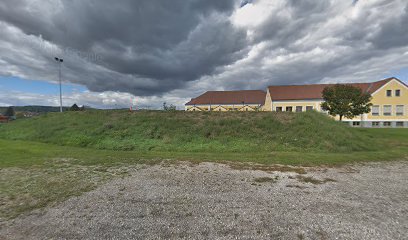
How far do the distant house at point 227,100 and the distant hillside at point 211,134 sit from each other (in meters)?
34.4

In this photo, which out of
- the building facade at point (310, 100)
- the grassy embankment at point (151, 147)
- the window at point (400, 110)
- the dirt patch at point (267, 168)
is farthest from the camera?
the building facade at point (310, 100)

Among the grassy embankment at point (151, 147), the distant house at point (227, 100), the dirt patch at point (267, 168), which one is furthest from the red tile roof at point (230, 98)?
the dirt patch at point (267, 168)

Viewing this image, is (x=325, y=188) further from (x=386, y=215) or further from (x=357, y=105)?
(x=357, y=105)

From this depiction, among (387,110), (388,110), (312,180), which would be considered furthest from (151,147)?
(388,110)

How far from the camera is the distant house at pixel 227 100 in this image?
172 ft

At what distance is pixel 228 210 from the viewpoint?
13.3 ft

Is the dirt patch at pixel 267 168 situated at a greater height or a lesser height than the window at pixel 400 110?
lesser

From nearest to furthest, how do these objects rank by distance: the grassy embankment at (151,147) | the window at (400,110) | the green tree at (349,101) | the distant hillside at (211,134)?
the grassy embankment at (151,147), the distant hillside at (211,134), the green tree at (349,101), the window at (400,110)

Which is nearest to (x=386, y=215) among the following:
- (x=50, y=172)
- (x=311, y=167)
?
(x=311, y=167)

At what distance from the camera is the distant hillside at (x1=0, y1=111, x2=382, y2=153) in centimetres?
1251

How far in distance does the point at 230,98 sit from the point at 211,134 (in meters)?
42.3

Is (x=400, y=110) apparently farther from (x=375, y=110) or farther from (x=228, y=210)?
(x=228, y=210)

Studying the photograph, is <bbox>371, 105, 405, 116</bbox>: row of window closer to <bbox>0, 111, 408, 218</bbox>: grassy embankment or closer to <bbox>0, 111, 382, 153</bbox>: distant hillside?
<bbox>0, 111, 408, 218</bbox>: grassy embankment

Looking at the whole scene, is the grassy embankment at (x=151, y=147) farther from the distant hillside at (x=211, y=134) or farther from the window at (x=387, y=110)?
the window at (x=387, y=110)
